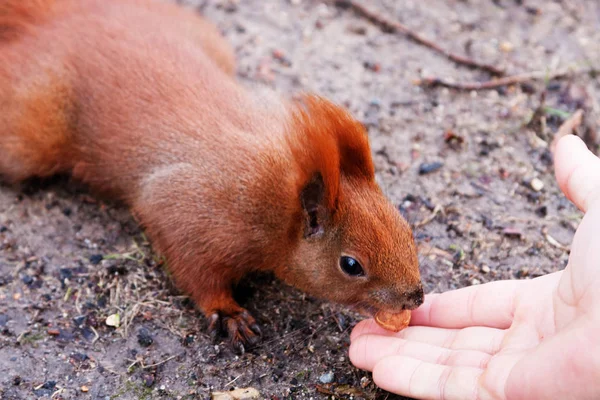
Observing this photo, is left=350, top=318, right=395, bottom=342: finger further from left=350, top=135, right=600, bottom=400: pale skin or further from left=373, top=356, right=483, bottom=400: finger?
left=373, top=356, right=483, bottom=400: finger

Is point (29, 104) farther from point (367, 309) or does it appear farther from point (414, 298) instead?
point (414, 298)

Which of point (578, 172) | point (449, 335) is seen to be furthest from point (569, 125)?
point (449, 335)

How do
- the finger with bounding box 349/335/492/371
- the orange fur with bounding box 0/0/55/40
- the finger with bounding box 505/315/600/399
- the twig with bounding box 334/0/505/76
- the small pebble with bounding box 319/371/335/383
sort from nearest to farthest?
1. the finger with bounding box 505/315/600/399
2. the finger with bounding box 349/335/492/371
3. the small pebble with bounding box 319/371/335/383
4. the orange fur with bounding box 0/0/55/40
5. the twig with bounding box 334/0/505/76


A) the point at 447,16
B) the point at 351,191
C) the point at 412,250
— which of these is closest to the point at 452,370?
the point at 412,250

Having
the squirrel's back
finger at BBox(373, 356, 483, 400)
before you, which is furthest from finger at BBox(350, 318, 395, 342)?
the squirrel's back

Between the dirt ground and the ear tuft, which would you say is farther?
the dirt ground

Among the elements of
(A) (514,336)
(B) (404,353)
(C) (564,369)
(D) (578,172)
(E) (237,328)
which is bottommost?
(E) (237,328)
